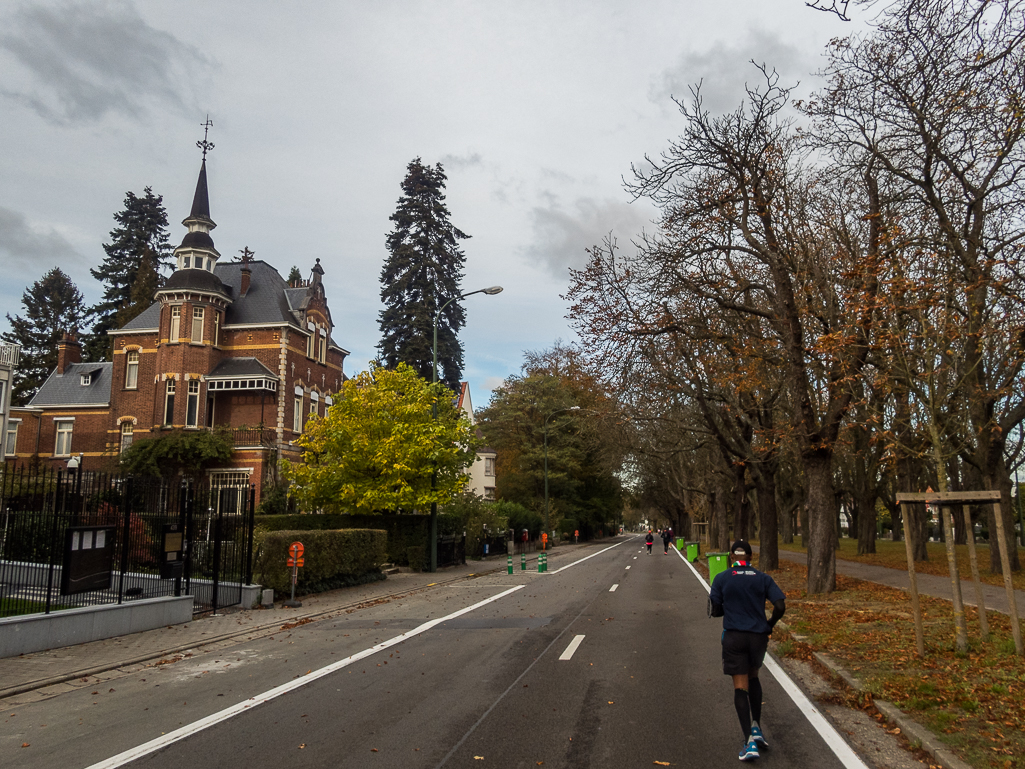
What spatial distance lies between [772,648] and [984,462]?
15079 millimetres

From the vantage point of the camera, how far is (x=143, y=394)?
130ft

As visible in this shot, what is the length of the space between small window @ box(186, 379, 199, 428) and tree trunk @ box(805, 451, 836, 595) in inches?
1235

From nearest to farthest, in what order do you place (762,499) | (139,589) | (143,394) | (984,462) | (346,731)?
(346,731), (139,589), (984,462), (762,499), (143,394)

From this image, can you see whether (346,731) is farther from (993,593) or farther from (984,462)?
(984,462)

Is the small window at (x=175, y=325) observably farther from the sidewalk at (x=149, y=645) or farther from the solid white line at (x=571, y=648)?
the solid white line at (x=571, y=648)

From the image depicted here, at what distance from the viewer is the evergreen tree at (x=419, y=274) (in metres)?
47.6

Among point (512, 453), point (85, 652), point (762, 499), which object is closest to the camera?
point (85, 652)

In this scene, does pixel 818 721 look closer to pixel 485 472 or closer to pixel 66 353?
pixel 66 353

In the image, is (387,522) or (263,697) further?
(387,522)

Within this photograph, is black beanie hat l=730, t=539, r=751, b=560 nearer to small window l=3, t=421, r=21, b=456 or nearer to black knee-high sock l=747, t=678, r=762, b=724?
black knee-high sock l=747, t=678, r=762, b=724

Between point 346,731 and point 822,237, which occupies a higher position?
point 822,237

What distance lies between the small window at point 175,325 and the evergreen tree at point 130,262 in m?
21.6

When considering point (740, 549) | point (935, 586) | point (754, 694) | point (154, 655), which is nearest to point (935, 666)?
point (754, 694)

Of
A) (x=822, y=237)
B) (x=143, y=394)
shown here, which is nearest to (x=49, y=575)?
(x=822, y=237)
